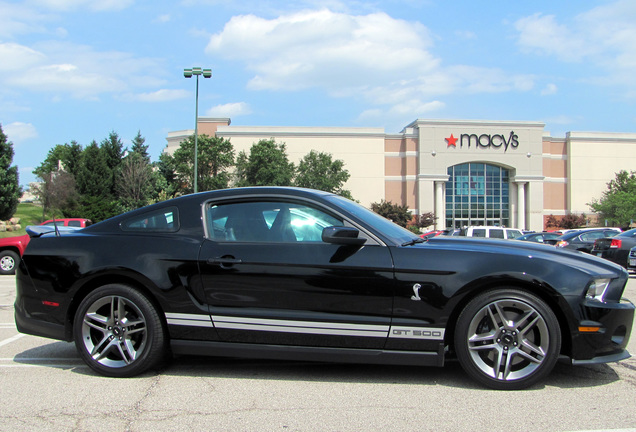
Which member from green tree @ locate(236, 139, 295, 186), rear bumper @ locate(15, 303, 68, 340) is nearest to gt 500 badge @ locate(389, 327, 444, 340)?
rear bumper @ locate(15, 303, 68, 340)

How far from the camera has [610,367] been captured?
4387 millimetres

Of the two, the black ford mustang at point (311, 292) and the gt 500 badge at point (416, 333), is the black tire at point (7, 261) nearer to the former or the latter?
the black ford mustang at point (311, 292)

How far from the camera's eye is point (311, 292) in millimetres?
3812

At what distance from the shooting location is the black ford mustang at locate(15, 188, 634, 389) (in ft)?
12.1

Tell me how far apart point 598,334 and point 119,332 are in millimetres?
3583

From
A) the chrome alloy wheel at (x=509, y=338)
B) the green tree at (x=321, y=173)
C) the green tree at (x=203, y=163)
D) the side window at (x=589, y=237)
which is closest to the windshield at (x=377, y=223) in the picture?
the chrome alloy wheel at (x=509, y=338)

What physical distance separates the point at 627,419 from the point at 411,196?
207 feet

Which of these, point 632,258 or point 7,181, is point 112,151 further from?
Answer: point 632,258

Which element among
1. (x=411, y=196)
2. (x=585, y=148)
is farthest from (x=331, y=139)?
(x=585, y=148)

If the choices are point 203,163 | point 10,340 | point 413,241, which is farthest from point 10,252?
point 203,163

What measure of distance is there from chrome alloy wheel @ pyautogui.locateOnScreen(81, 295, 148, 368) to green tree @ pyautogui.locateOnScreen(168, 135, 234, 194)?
57.1 meters

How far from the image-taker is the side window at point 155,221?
14.0 ft

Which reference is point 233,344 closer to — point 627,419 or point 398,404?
point 398,404

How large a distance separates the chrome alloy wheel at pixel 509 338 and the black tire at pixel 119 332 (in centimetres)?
240
